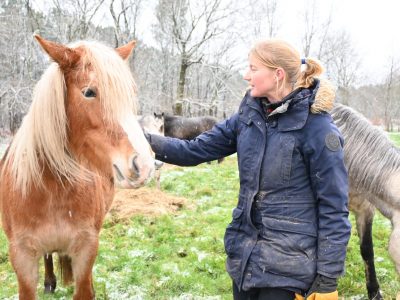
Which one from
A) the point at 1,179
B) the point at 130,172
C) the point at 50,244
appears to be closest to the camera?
the point at 130,172

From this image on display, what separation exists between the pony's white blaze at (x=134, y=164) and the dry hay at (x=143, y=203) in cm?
444

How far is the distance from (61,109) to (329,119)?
1.45m

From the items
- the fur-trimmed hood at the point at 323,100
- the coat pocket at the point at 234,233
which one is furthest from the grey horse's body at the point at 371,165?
the fur-trimmed hood at the point at 323,100

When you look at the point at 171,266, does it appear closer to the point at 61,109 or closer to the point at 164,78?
the point at 61,109

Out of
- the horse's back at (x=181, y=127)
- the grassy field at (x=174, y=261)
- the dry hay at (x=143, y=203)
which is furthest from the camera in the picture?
the horse's back at (x=181, y=127)

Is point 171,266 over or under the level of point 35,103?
under

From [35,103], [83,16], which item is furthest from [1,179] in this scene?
[83,16]

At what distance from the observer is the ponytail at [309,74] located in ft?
6.05

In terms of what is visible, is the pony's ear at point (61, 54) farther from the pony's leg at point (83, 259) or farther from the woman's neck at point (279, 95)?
the pony's leg at point (83, 259)

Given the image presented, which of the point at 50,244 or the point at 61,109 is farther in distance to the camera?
the point at 50,244

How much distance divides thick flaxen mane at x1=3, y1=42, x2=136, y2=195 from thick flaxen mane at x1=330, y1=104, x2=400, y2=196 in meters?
2.12

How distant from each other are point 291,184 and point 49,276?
3.01 meters

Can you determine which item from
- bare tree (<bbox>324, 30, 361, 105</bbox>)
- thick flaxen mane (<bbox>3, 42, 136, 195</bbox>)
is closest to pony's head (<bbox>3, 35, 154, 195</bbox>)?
thick flaxen mane (<bbox>3, 42, 136, 195</bbox>)

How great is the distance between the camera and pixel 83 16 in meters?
17.6
